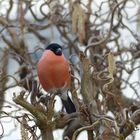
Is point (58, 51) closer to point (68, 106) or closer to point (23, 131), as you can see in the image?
point (68, 106)

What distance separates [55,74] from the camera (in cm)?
142

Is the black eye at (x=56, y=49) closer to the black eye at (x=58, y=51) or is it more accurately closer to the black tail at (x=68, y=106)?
the black eye at (x=58, y=51)

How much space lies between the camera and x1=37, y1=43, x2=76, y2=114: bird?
1.38 m

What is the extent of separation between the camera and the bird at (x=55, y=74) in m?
1.38

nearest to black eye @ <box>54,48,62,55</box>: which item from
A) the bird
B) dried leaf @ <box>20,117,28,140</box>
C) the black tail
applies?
the bird

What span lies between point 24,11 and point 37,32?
207 mm

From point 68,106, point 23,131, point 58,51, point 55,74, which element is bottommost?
point 23,131

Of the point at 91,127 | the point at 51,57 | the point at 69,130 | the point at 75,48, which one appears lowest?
the point at 91,127

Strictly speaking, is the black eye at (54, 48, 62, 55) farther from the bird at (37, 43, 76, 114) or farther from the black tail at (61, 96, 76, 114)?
the black tail at (61, 96, 76, 114)

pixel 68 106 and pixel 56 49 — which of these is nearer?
pixel 68 106

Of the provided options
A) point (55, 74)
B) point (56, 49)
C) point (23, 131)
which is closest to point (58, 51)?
Result: point (56, 49)

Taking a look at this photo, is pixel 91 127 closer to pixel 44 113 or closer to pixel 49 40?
pixel 44 113

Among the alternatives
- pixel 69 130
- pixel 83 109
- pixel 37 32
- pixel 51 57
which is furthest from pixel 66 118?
pixel 37 32

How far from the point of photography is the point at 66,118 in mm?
1065
